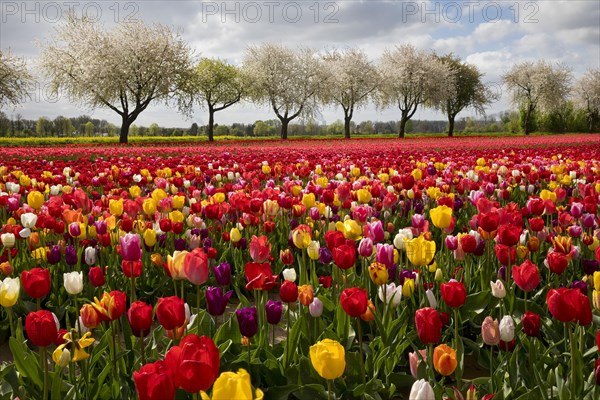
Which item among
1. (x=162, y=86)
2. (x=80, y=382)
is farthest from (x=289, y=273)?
(x=162, y=86)

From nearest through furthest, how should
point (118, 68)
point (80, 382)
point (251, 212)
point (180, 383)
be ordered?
point (180, 383), point (80, 382), point (251, 212), point (118, 68)

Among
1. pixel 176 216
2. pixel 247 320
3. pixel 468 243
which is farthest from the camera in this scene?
pixel 176 216

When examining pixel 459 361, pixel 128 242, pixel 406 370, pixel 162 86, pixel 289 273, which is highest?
pixel 162 86

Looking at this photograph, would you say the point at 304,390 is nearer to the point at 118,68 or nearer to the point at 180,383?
the point at 180,383

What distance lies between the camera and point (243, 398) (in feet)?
3.79

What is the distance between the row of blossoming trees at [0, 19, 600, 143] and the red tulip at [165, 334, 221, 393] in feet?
118

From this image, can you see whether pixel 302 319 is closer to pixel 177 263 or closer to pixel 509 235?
pixel 177 263

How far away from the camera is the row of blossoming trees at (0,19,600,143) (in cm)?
3844

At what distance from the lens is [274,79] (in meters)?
52.0

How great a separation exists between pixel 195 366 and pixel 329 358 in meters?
0.39

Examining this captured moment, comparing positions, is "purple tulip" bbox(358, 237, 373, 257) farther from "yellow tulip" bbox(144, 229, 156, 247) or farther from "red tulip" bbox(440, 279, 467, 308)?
"yellow tulip" bbox(144, 229, 156, 247)

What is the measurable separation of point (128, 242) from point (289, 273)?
79cm

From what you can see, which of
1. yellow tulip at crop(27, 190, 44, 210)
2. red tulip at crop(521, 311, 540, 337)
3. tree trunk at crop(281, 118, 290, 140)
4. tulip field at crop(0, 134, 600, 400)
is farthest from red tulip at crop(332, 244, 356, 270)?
tree trunk at crop(281, 118, 290, 140)

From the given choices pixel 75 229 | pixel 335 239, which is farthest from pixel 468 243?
pixel 75 229
